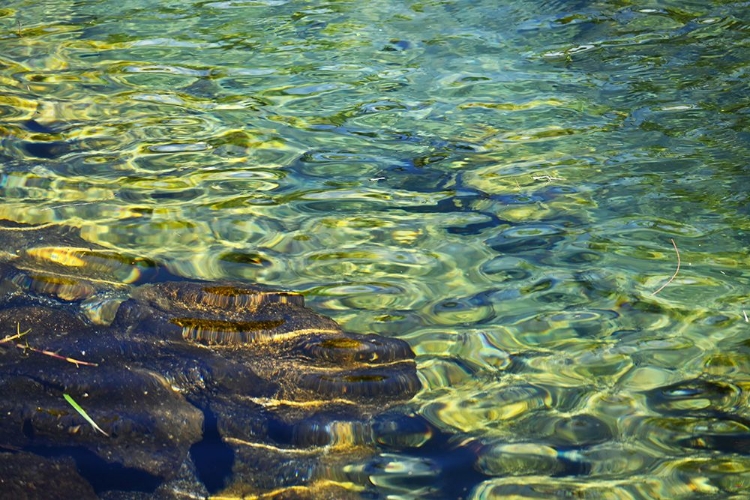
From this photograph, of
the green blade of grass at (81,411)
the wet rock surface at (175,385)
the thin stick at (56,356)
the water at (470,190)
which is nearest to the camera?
the wet rock surface at (175,385)

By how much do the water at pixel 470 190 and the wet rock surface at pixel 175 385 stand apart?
0.57 feet

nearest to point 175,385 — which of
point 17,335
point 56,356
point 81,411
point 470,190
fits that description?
point 81,411

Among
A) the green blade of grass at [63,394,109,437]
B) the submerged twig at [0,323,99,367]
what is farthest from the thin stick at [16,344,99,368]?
the green blade of grass at [63,394,109,437]

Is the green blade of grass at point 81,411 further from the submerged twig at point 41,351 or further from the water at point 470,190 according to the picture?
the water at point 470,190

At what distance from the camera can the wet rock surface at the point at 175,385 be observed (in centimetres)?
247

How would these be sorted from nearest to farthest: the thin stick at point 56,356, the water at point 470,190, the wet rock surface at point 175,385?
the wet rock surface at point 175,385 → the water at point 470,190 → the thin stick at point 56,356

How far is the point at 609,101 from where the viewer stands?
527 centimetres

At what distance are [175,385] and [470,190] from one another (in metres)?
2.13

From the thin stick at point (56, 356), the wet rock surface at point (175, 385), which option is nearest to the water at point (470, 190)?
the wet rock surface at point (175, 385)

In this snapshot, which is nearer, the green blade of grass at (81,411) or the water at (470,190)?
the green blade of grass at (81,411)

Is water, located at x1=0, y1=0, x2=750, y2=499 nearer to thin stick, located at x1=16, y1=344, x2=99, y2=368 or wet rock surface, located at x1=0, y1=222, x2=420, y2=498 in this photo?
wet rock surface, located at x1=0, y1=222, x2=420, y2=498

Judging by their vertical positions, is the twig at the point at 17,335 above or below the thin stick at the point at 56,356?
above

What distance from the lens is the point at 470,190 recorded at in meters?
4.37

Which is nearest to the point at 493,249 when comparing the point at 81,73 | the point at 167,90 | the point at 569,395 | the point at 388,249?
the point at 388,249
